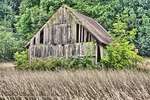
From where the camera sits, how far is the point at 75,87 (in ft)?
30.3

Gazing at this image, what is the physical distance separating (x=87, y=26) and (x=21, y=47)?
1915 cm

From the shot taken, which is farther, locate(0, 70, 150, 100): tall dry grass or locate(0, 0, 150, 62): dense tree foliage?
locate(0, 0, 150, 62): dense tree foliage

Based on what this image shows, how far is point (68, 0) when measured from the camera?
40.3 m

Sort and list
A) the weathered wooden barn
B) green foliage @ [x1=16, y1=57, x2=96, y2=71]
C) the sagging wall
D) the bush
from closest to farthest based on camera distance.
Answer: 1. the bush
2. green foliage @ [x1=16, y1=57, x2=96, y2=71]
3. the weathered wooden barn
4. the sagging wall

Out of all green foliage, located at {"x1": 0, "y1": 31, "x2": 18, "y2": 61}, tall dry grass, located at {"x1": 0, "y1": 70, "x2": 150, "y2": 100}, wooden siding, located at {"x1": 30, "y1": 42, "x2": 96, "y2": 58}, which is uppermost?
tall dry grass, located at {"x1": 0, "y1": 70, "x2": 150, "y2": 100}

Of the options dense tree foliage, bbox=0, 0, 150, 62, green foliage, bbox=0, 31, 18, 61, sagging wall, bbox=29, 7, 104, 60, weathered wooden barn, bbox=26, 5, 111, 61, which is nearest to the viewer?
weathered wooden barn, bbox=26, 5, 111, 61

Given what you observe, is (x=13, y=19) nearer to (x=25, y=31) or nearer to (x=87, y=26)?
(x=25, y=31)

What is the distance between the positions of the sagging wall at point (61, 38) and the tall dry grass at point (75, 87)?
16.6 m

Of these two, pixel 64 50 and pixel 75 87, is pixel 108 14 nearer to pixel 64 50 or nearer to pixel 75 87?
pixel 64 50

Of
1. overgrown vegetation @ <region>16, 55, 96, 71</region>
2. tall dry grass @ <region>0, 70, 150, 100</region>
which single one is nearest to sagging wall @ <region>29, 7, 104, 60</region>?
overgrown vegetation @ <region>16, 55, 96, 71</region>

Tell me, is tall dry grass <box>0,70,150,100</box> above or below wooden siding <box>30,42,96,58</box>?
above

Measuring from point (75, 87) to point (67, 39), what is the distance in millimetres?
18971

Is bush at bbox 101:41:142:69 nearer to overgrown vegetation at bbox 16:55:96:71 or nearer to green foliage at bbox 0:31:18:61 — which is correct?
overgrown vegetation at bbox 16:55:96:71

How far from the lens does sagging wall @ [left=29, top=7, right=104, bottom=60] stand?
27359mm
